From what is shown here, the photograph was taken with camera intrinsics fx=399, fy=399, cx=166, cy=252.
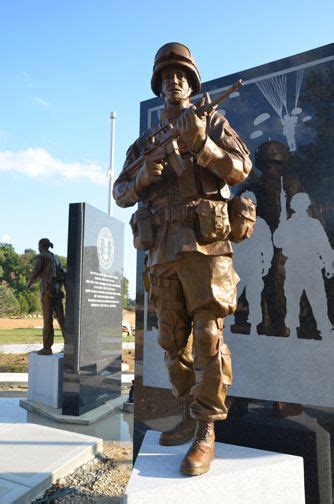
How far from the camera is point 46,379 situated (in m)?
5.98

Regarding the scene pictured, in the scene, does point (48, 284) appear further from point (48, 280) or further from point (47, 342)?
point (47, 342)

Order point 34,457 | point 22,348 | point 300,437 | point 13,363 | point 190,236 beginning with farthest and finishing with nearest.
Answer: point 22,348
point 13,363
point 34,457
point 300,437
point 190,236

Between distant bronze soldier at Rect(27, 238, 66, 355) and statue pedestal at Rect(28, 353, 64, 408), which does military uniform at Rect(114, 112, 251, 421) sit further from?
distant bronze soldier at Rect(27, 238, 66, 355)

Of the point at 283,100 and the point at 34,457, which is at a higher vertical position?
the point at 283,100

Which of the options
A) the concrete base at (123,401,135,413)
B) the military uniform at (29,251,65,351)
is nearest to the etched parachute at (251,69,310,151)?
the concrete base at (123,401,135,413)

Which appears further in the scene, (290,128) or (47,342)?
(47,342)

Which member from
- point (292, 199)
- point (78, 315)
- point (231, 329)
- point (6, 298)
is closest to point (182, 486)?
point (231, 329)

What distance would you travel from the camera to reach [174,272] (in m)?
2.28

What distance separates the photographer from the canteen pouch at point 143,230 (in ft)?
7.66

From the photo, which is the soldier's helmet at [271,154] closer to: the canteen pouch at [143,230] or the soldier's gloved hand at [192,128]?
the canteen pouch at [143,230]

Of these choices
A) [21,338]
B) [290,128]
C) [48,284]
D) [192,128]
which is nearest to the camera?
[192,128]

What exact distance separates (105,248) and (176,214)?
4441mm

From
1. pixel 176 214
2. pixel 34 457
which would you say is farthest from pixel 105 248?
pixel 176 214

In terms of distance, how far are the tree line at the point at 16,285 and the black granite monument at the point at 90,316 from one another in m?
20.9
